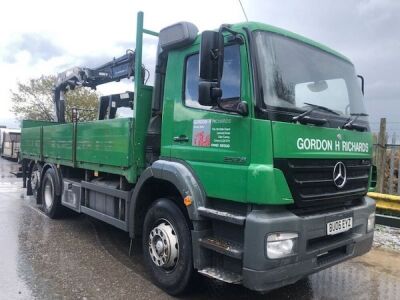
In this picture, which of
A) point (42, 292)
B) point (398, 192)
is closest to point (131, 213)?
point (42, 292)

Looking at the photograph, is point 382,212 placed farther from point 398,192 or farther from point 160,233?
point 160,233

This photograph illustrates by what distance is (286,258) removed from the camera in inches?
132

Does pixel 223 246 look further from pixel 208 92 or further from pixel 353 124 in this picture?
pixel 353 124

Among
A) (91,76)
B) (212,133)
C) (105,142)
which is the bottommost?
(105,142)

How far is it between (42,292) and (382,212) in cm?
580

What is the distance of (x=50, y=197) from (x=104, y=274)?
144 inches

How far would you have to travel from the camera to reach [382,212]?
7227 millimetres

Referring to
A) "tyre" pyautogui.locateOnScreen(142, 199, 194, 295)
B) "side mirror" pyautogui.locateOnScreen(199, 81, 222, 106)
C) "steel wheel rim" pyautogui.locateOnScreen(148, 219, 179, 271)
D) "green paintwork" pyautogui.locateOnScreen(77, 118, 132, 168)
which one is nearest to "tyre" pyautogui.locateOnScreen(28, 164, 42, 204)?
"green paintwork" pyautogui.locateOnScreen(77, 118, 132, 168)

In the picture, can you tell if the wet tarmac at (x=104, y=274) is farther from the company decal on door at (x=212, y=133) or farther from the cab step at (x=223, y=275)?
the company decal on door at (x=212, y=133)

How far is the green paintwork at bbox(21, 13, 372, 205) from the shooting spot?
3353mm

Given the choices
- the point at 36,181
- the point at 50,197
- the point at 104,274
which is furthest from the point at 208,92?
the point at 36,181

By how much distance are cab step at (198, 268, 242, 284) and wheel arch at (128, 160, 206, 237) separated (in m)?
0.49

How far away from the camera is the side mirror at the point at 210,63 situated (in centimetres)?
342

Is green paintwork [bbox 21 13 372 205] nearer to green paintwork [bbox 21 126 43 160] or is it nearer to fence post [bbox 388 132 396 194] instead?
green paintwork [bbox 21 126 43 160]
